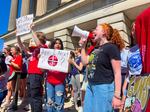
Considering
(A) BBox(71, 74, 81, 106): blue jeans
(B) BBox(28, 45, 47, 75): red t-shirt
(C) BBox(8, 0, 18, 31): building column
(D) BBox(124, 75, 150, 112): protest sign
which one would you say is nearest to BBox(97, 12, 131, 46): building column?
(A) BBox(71, 74, 81, 106): blue jeans

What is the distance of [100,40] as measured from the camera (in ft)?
13.4

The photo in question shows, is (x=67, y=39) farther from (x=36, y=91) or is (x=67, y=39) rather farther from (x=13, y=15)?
(x=13, y=15)

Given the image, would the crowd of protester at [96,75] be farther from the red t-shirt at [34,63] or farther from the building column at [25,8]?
the building column at [25,8]

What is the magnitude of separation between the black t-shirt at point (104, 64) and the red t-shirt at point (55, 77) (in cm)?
185

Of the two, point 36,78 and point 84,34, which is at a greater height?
point 84,34

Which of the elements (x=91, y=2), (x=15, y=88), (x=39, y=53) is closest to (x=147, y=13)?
(x=39, y=53)

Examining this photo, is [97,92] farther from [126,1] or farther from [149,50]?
[126,1]

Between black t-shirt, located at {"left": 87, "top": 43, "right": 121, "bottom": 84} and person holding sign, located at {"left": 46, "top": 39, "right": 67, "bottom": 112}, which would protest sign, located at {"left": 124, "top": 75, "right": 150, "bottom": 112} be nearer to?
black t-shirt, located at {"left": 87, "top": 43, "right": 121, "bottom": 84}

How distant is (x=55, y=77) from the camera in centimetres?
582

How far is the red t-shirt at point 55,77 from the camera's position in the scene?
18.8 ft

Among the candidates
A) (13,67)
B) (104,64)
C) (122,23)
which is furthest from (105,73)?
(122,23)

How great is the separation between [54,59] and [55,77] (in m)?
0.57

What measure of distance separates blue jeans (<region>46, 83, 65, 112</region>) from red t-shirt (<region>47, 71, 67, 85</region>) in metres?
0.06

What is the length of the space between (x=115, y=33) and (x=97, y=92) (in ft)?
2.56
